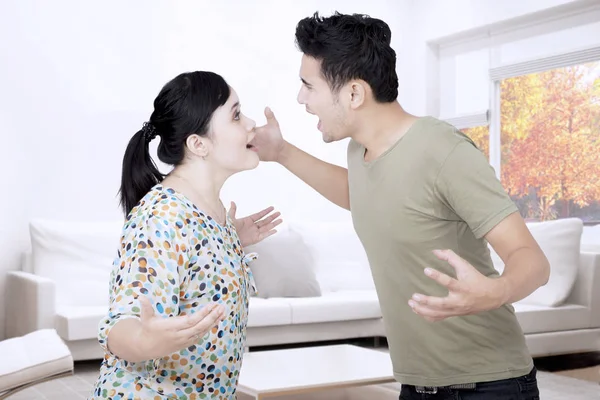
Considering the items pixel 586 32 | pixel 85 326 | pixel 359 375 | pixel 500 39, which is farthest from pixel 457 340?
pixel 500 39

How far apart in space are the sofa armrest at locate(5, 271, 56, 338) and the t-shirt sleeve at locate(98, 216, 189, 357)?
3.21 m

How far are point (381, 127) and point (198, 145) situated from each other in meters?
0.41

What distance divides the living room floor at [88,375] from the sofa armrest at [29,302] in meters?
0.35

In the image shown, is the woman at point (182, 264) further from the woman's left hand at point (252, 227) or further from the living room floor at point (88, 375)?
the living room floor at point (88, 375)

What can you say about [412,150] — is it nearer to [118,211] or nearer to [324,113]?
[324,113]

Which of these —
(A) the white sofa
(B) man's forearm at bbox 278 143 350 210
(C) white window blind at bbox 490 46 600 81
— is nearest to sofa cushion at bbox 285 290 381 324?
(A) the white sofa

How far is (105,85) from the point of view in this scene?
5.46 m

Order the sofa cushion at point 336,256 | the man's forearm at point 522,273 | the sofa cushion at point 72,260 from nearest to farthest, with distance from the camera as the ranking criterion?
the man's forearm at point 522,273 < the sofa cushion at point 72,260 < the sofa cushion at point 336,256

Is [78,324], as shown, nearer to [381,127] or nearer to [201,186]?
[201,186]

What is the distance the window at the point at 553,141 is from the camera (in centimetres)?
568

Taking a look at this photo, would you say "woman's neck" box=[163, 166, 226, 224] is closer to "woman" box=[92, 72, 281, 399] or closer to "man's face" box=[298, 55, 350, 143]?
"woman" box=[92, 72, 281, 399]

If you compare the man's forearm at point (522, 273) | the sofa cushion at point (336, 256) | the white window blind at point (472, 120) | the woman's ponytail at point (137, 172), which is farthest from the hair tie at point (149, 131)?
the white window blind at point (472, 120)

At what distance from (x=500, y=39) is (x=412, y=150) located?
524 centimetres

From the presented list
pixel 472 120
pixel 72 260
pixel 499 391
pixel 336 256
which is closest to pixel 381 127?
pixel 499 391
